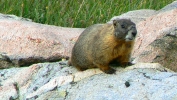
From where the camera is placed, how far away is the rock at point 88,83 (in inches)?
249

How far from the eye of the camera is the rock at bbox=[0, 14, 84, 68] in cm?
890

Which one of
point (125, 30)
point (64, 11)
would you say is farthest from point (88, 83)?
point (64, 11)

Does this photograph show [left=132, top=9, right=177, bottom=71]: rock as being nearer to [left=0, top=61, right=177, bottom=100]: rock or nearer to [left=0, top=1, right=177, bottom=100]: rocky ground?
[left=0, top=1, right=177, bottom=100]: rocky ground

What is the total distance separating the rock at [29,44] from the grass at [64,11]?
7.14 ft

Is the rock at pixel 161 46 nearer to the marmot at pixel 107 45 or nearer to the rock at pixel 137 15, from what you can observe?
the marmot at pixel 107 45

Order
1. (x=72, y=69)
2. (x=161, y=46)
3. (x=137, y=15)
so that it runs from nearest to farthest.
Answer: (x=72, y=69), (x=161, y=46), (x=137, y=15)

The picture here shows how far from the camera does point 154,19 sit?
376 inches

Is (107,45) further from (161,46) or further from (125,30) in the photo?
(161,46)

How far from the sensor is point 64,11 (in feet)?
39.9

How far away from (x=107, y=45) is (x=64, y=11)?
527 cm

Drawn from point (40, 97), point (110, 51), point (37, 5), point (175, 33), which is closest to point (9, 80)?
point (40, 97)

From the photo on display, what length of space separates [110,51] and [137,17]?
410 centimetres

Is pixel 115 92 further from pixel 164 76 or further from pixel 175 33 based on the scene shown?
pixel 175 33

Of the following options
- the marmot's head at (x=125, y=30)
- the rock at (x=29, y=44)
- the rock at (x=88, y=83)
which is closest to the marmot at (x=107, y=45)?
the marmot's head at (x=125, y=30)
